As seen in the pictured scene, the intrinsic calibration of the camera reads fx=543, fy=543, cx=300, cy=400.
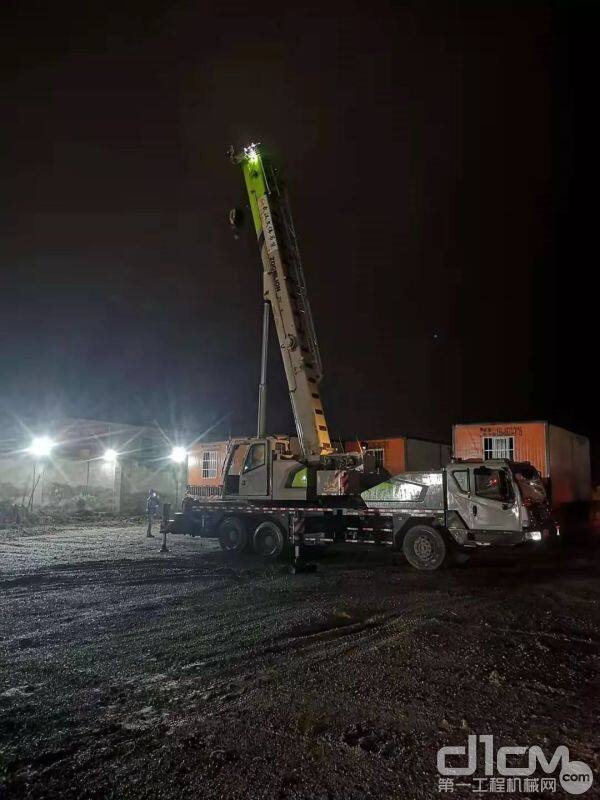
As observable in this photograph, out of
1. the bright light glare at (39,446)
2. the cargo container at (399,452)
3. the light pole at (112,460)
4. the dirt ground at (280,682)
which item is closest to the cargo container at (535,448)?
the cargo container at (399,452)

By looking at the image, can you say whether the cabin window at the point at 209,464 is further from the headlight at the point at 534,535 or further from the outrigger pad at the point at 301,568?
the headlight at the point at 534,535

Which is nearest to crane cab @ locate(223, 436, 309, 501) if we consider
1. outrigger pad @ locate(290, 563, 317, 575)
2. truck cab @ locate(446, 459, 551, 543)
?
outrigger pad @ locate(290, 563, 317, 575)

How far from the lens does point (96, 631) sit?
7.15 metres

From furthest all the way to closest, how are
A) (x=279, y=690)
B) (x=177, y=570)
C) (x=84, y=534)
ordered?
(x=84, y=534) → (x=177, y=570) → (x=279, y=690)

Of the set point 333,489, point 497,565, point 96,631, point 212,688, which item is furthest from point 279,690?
point 497,565

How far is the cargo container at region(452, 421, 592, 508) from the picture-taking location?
67.3 feet

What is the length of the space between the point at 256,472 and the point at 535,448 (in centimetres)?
1169

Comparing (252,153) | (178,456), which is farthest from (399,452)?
(252,153)

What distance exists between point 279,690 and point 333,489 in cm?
862

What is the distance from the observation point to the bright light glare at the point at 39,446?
27891 millimetres

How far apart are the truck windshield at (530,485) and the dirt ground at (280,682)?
189cm

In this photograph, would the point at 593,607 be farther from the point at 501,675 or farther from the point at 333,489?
the point at 333,489

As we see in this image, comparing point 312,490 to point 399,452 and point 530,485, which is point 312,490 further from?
point 399,452

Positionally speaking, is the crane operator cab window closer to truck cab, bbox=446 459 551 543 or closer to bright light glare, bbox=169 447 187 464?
truck cab, bbox=446 459 551 543
